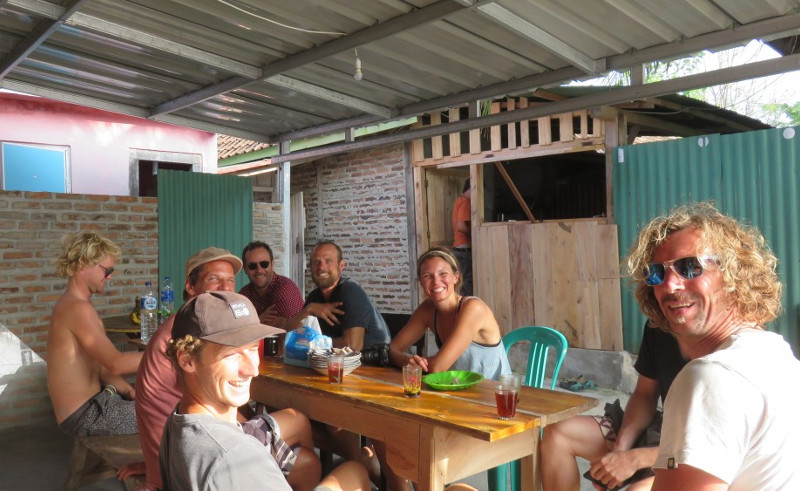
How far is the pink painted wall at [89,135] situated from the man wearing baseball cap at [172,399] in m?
7.44

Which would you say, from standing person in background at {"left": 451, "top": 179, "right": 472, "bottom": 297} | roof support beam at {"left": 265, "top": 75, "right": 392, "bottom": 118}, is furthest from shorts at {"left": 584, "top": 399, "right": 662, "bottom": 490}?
standing person in background at {"left": 451, "top": 179, "right": 472, "bottom": 297}

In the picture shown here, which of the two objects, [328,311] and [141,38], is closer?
[141,38]

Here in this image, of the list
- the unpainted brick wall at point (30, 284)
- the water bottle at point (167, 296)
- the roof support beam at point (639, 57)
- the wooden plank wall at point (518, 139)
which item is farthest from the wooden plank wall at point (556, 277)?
the unpainted brick wall at point (30, 284)

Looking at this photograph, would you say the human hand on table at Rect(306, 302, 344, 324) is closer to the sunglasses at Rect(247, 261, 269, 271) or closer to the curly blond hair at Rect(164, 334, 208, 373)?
the sunglasses at Rect(247, 261, 269, 271)

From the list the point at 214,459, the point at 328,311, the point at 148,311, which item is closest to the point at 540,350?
the point at 328,311

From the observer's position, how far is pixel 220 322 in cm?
191

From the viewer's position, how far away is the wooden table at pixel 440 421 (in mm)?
2588

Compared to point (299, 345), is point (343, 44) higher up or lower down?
higher up

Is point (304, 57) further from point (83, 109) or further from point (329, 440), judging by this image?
point (83, 109)

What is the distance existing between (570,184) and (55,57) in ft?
25.3

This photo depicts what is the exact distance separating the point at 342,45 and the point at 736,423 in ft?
11.6

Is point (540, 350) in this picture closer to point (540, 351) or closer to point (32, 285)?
point (540, 351)

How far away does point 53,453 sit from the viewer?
16.3ft

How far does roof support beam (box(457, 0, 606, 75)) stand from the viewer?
3.62m
